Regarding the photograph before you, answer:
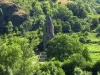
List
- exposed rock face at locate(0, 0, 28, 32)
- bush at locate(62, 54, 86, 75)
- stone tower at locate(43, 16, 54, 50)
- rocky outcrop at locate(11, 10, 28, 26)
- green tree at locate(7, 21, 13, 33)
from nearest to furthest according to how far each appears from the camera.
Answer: bush at locate(62, 54, 86, 75) → stone tower at locate(43, 16, 54, 50) → green tree at locate(7, 21, 13, 33) → rocky outcrop at locate(11, 10, 28, 26) → exposed rock face at locate(0, 0, 28, 32)

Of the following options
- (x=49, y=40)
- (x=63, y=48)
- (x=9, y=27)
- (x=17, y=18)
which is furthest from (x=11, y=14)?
(x=63, y=48)

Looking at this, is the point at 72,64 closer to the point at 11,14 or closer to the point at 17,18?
the point at 17,18

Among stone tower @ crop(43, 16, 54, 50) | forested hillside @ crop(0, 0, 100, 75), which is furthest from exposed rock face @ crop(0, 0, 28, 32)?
stone tower @ crop(43, 16, 54, 50)

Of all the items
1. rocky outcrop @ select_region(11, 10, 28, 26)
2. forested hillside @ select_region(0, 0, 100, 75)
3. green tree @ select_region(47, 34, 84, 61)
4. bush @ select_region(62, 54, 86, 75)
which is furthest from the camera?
rocky outcrop @ select_region(11, 10, 28, 26)

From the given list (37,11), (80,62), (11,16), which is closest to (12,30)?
(11,16)

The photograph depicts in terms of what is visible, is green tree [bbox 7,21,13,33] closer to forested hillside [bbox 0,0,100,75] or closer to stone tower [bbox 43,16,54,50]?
forested hillside [bbox 0,0,100,75]

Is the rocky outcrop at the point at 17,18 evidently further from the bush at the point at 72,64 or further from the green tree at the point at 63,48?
the bush at the point at 72,64

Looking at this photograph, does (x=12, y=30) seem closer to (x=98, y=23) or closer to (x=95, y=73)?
(x=98, y=23)

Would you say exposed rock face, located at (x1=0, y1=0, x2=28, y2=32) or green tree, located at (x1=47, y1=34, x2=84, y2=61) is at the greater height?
exposed rock face, located at (x1=0, y1=0, x2=28, y2=32)
